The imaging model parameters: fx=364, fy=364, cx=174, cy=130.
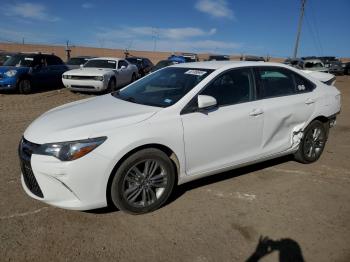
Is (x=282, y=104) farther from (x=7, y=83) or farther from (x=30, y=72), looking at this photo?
(x=30, y=72)

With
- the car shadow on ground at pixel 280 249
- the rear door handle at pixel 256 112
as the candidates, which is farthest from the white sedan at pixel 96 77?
the car shadow on ground at pixel 280 249

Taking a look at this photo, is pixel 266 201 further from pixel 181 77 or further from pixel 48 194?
pixel 48 194

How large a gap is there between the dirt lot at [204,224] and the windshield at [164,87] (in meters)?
1.19

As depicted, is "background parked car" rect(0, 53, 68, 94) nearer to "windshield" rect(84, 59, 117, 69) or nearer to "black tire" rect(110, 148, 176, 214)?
"windshield" rect(84, 59, 117, 69)

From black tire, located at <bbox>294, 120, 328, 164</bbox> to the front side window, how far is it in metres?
1.35

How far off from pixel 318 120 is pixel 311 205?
177cm

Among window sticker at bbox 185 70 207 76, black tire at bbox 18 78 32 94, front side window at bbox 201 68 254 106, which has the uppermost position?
window sticker at bbox 185 70 207 76

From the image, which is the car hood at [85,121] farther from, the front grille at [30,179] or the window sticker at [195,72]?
the window sticker at [195,72]

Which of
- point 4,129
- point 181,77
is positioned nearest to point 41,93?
point 4,129

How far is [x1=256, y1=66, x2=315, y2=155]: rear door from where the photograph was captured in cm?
479

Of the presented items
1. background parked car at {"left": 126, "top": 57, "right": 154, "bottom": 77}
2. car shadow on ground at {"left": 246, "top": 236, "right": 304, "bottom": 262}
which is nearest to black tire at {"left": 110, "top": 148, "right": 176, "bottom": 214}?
car shadow on ground at {"left": 246, "top": 236, "right": 304, "bottom": 262}

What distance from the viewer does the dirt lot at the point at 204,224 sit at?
3260 millimetres

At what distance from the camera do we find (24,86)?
44.5 ft

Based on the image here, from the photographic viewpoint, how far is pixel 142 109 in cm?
405
